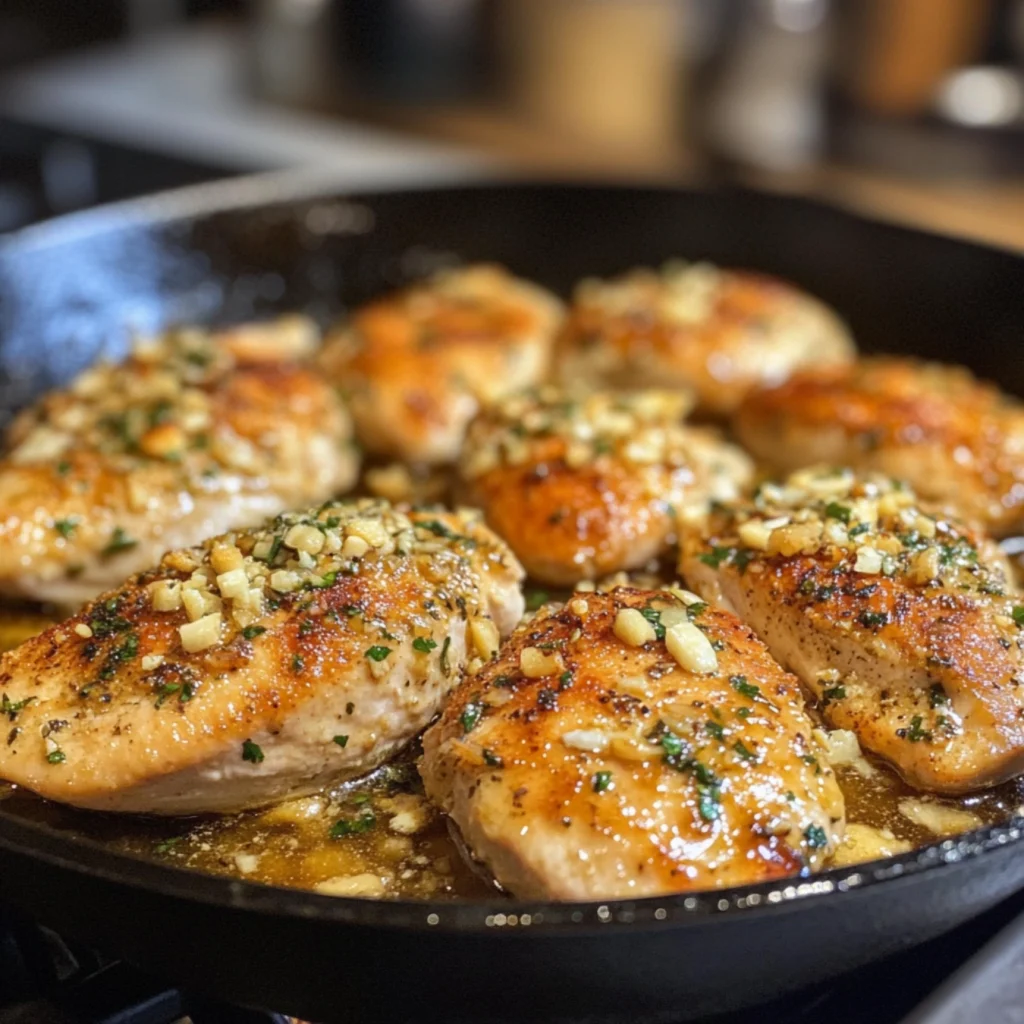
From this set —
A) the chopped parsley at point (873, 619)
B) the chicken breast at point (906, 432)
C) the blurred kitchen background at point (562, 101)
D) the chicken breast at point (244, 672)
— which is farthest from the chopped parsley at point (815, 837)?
the blurred kitchen background at point (562, 101)

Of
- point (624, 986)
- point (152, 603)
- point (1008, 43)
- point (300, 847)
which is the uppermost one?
point (1008, 43)

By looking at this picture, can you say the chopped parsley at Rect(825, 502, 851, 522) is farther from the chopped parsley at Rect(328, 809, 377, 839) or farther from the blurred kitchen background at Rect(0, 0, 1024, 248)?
the blurred kitchen background at Rect(0, 0, 1024, 248)

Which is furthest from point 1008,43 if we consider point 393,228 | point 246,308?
point 246,308

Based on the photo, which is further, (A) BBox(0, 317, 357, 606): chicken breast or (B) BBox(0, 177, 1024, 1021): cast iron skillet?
(A) BBox(0, 317, 357, 606): chicken breast

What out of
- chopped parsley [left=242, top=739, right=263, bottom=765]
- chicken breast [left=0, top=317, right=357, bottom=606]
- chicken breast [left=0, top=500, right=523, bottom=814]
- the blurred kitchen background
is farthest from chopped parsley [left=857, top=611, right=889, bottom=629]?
the blurred kitchen background

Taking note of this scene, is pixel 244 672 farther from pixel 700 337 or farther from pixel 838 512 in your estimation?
pixel 700 337

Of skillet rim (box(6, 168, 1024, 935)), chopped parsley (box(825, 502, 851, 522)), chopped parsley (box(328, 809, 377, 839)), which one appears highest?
chopped parsley (box(825, 502, 851, 522))

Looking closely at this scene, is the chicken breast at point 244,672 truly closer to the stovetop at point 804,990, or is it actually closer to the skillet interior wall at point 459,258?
the stovetop at point 804,990

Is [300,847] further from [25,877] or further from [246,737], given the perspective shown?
[25,877]
